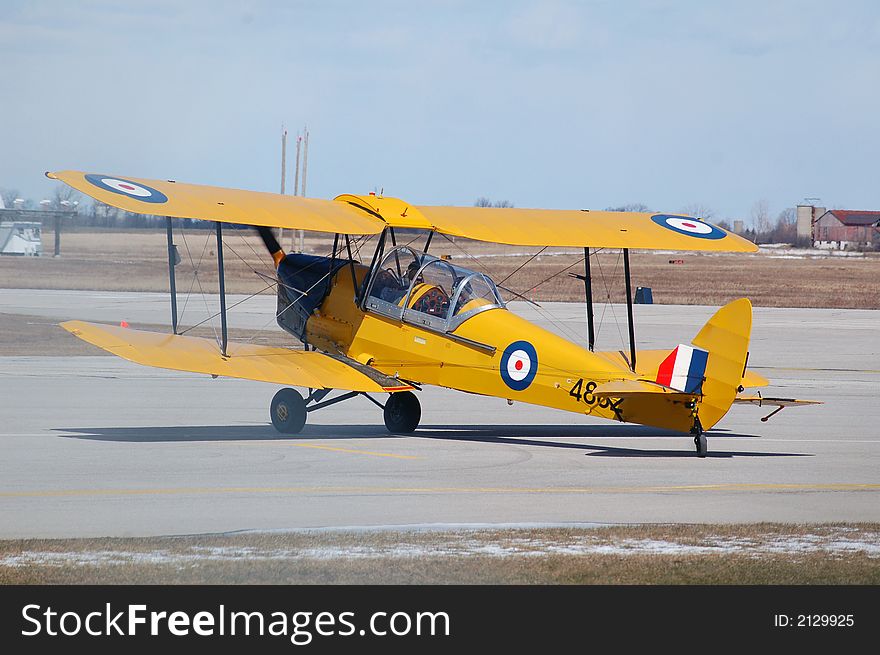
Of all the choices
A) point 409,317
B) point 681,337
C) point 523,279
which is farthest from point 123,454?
point 523,279

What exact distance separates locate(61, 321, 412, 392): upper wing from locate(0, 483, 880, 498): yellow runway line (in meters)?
2.92

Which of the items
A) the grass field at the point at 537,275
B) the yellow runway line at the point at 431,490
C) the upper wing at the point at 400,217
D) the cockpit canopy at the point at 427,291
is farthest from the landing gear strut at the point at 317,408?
the grass field at the point at 537,275

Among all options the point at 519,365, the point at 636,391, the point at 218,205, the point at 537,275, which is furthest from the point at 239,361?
the point at 537,275

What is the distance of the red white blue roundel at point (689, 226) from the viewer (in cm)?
1741

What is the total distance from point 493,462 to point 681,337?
18.9m

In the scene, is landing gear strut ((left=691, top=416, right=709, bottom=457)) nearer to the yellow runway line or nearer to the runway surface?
the runway surface

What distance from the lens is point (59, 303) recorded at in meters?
39.4

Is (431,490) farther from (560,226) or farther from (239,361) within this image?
(560,226)

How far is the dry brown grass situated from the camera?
8047 mm

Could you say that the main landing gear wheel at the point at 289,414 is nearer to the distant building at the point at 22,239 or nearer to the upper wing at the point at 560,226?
the upper wing at the point at 560,226

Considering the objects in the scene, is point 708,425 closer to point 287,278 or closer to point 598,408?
point 598,408

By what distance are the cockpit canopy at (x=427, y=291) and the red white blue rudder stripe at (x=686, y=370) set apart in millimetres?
2347

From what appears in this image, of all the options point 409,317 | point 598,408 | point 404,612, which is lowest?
point 404,612

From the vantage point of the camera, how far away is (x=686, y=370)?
43.6 feet
